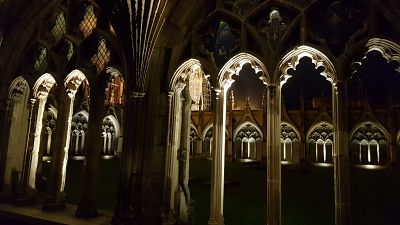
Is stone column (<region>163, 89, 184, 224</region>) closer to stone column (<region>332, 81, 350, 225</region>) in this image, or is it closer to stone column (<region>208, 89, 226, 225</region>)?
stone column (<region>208, 89, 226, 225</region>)

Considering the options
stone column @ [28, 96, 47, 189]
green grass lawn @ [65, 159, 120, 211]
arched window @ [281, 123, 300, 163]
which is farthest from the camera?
arched window @ [281, 123, 300, 163]

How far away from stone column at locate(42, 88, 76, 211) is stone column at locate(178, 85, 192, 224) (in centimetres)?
228

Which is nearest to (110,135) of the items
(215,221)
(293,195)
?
(293,195)

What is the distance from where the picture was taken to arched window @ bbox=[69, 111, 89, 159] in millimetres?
13430

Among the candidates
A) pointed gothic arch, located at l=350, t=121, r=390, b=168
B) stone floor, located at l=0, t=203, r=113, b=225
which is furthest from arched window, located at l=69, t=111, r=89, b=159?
pointed gothic arch, located at l=350, t=121, r=390, b=168

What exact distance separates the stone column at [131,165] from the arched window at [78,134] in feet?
32.7

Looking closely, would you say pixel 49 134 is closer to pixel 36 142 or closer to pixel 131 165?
pixel 36 142

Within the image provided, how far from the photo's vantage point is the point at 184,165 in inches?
181

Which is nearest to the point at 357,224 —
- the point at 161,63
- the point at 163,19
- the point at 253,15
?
the point at 253,15

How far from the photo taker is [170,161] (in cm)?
433

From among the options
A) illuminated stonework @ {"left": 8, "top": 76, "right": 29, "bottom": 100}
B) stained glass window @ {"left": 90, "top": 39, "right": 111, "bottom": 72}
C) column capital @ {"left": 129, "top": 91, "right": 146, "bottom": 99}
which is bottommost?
column capital @ {"left": 129, "top": 91, "right": 146, "bottom": 99}

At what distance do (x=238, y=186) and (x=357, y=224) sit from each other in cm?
404

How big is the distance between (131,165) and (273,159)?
82.2 inches

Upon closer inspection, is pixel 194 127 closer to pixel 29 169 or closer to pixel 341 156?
pixel 29 169
